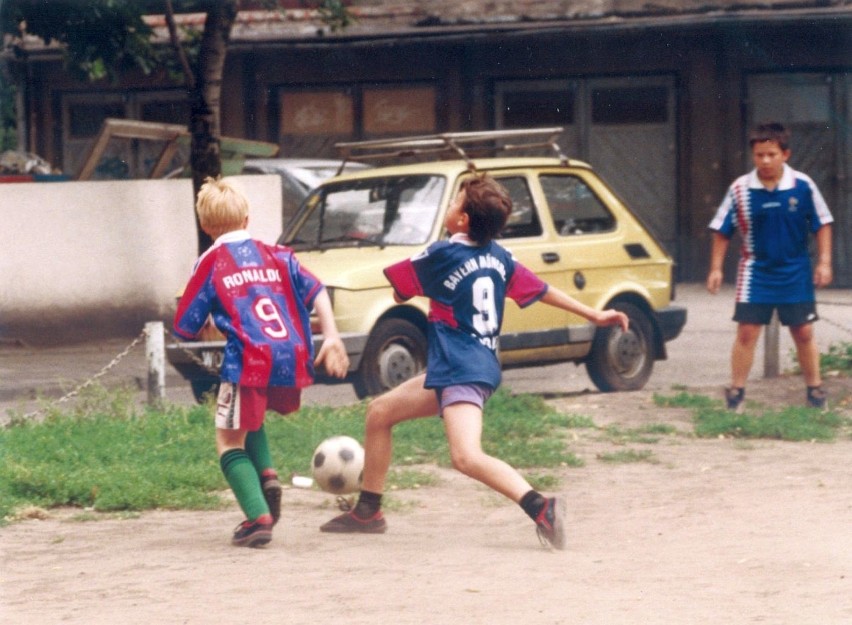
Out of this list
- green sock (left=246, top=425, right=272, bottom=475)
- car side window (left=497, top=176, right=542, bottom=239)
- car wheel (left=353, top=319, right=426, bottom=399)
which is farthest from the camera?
car side window (left=497, top=176, right=542, bottom=239)

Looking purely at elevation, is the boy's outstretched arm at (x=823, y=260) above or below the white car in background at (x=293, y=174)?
below

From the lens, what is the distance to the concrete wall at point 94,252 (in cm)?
1573

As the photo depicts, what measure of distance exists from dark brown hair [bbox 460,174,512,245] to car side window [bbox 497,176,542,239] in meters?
4.75

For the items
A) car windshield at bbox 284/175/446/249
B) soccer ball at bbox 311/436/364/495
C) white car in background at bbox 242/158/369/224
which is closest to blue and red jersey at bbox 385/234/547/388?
soccer ball at bbox 311/436/364/495

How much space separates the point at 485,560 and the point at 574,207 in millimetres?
5901

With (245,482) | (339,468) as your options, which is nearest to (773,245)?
(339,468)

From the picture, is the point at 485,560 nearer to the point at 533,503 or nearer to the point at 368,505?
the point at 533,503

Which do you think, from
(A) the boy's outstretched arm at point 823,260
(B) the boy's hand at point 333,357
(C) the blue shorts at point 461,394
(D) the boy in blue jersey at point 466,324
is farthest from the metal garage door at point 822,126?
(B) the boy's hand at point 333,357

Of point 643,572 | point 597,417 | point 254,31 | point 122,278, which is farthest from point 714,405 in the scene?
point 254,31

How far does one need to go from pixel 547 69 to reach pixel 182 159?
17.8 ft

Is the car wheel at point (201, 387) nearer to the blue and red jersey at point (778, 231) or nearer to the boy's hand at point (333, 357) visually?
the blue and red jersey at point (778, 231)

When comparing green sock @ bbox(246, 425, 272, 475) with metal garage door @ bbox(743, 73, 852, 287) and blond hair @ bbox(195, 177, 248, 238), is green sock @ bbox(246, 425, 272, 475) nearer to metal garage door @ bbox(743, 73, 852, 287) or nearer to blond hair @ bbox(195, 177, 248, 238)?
blond hair @ bbox(195, 177, 248, 238)

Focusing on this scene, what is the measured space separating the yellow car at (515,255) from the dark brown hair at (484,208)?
395 centimetres

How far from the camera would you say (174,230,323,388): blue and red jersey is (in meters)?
6.28
